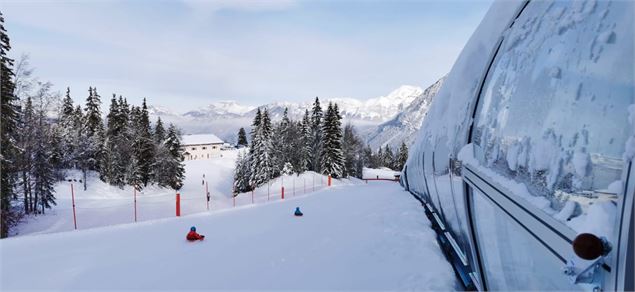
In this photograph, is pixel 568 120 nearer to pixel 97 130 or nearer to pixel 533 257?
pixel 533 257

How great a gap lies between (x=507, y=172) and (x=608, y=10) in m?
1.06

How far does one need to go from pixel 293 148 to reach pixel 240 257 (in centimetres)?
4390

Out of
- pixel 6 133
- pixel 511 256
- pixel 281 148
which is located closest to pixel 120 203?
pixel 6 133

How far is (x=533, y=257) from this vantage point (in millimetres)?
2025

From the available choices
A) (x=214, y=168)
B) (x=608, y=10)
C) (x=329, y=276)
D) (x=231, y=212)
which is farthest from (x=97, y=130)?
(x=608, y=10)

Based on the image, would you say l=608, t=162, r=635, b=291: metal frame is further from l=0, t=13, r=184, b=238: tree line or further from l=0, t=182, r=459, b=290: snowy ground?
l=0, t=13, r=184, b=238: tree line

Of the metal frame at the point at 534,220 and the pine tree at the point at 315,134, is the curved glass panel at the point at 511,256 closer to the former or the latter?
the metal frame at the point at 534,220

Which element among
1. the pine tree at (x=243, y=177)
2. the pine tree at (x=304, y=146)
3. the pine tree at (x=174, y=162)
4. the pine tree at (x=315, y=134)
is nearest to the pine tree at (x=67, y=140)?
the pine tree at (x=174, y=162)

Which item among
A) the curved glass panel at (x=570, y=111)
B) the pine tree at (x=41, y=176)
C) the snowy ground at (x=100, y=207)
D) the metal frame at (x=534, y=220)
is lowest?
the snowy ground at (x=100, y=207)

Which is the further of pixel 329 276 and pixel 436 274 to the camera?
pixel 329 276

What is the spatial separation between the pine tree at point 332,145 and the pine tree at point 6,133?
95.3ft

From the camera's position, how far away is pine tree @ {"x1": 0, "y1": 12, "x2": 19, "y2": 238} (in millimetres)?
19984

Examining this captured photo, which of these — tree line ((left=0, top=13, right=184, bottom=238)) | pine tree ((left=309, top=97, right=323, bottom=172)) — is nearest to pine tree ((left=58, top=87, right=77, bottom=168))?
tree line ((left=0, top=13, right=184, bottom=238))

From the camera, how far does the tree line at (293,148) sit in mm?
43906
